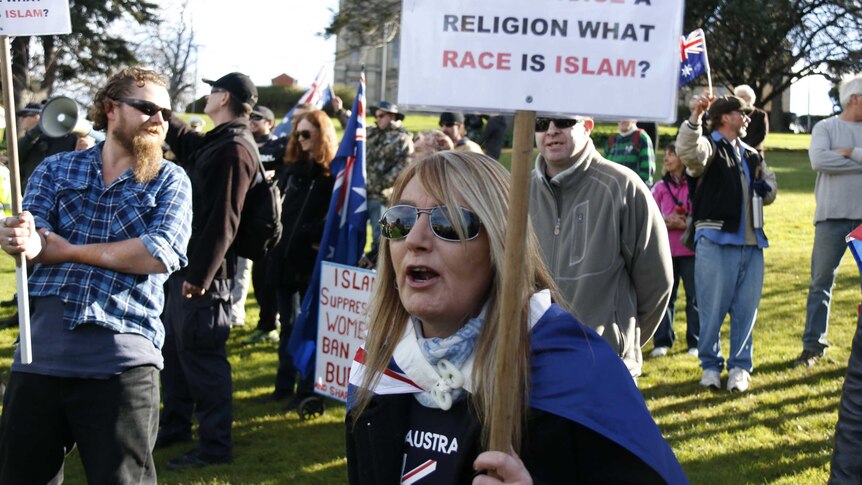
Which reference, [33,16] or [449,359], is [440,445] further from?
[33,16]

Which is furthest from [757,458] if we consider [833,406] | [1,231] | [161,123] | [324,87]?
[324,87]

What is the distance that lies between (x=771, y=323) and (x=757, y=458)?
14.5 feet

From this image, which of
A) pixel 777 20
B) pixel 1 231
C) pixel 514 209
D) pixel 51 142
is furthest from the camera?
pixel 777 20

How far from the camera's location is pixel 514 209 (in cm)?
217

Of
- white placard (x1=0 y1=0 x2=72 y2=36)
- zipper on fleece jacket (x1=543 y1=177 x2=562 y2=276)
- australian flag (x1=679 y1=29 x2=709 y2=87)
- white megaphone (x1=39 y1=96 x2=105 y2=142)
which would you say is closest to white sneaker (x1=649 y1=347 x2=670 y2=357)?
australian flag (x1=679 y1=29 x2=709 y2=87)

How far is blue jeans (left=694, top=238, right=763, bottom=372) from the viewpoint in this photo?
7863 mm

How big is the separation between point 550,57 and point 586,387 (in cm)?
72

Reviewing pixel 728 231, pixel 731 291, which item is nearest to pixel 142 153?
pixel 728 231

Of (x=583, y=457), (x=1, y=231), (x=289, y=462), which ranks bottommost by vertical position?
(x=289, y=462)

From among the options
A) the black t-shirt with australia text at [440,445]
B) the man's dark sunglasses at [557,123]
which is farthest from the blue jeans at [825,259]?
the black t-shirt with australia text at [440,445]

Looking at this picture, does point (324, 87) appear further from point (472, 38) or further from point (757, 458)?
point (472, 38)

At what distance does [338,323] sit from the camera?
7.27 m

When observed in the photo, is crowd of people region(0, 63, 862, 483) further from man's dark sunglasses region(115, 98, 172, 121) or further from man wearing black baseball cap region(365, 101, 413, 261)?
man wearing black baseball cap region(365, 101, 413, 261)

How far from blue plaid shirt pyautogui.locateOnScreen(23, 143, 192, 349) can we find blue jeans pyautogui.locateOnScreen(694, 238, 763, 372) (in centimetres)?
487
